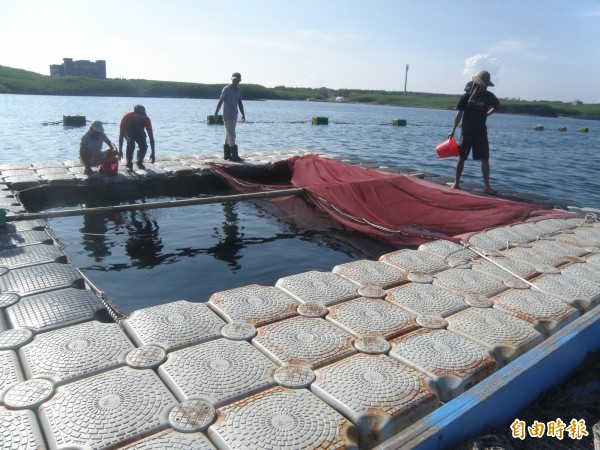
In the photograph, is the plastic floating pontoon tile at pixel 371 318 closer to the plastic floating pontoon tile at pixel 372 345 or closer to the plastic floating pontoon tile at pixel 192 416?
the plastic floating pontoon tile at pixel 372 345

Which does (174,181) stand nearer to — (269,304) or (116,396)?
(269,304)

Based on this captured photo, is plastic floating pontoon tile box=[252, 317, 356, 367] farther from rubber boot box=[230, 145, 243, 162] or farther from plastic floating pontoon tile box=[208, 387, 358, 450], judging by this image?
rubber boot box=[230, 145, 243, 162]

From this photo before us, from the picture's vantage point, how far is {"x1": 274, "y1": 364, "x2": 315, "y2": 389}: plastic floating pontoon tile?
2.23 m

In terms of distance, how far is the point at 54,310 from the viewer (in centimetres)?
289

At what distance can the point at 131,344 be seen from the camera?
2.51 meters

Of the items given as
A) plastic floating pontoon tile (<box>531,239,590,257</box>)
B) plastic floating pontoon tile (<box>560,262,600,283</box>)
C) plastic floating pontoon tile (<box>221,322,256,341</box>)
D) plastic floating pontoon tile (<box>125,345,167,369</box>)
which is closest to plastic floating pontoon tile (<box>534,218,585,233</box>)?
plastic floating pontoon tile (<box>531,239,590,257</box>)

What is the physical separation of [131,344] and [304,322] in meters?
1.03

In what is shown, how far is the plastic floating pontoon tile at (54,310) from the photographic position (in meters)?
2.75

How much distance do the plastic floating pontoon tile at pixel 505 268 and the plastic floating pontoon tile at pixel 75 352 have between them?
296cm

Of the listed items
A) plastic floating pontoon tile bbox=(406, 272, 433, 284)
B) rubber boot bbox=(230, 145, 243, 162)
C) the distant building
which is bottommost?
plastic floating pontoon tile bbox=(406, 272, 433, 284)

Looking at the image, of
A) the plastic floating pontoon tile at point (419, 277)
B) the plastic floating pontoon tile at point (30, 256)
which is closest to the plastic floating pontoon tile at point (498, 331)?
the plastic floating pontoon tile at point (419, 277)

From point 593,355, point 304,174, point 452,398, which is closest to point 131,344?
point 452,398

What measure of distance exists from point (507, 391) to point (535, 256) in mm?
2362

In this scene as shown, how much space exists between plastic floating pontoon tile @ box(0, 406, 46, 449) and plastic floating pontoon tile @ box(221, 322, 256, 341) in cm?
104
